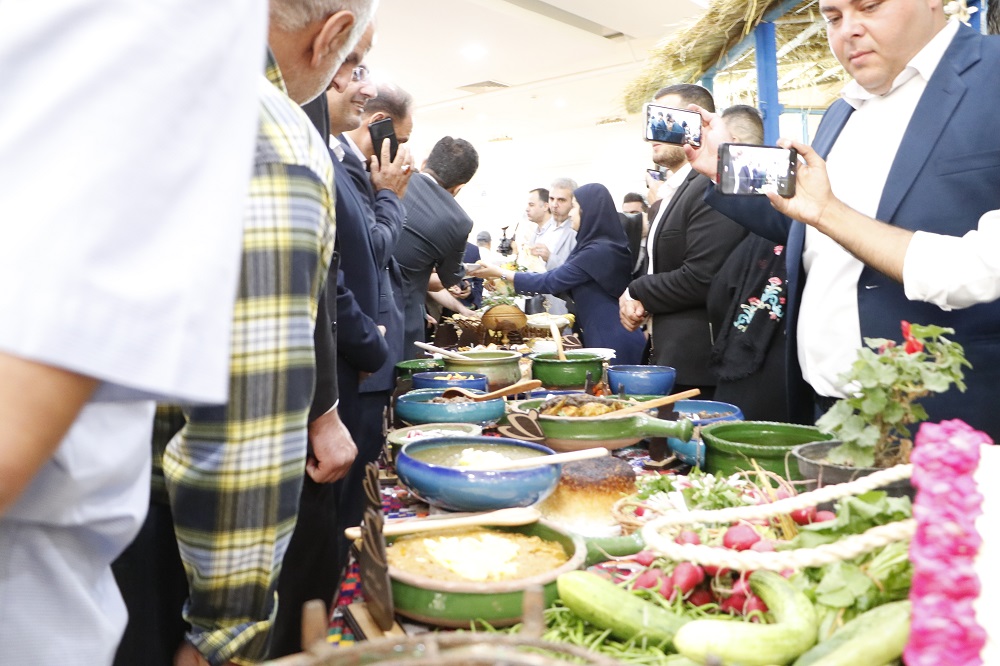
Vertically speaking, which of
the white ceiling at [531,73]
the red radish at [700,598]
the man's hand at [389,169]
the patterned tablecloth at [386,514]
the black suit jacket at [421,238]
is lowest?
the patterned tablecloth at [386,514]

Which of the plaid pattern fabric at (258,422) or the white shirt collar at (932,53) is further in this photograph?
the white shirt collar at (932,53)

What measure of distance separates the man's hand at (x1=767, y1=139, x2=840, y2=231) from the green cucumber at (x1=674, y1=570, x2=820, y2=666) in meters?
1.22

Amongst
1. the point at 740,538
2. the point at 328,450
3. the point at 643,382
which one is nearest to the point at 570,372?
the point at 643,382

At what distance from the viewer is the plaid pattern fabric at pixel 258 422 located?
97 centimetres

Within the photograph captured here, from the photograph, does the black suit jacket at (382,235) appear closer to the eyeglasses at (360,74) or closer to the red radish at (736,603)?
the eyeglasses at (360,74)

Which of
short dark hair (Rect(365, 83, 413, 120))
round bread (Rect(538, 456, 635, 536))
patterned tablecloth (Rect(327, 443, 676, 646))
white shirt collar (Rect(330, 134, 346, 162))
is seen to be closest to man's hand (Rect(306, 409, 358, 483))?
→ patterned tablecloth (Rect(327, 443, 676, 646))

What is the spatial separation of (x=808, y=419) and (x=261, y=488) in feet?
5.74

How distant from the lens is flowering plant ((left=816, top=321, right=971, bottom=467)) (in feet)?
3.94

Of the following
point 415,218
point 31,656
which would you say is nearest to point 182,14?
point 31,656

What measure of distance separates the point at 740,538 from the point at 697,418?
2.69 ft

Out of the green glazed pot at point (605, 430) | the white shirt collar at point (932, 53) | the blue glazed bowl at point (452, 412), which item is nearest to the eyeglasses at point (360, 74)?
the blue glazed bowl at point (452, 412)

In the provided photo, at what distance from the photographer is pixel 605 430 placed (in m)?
1.64

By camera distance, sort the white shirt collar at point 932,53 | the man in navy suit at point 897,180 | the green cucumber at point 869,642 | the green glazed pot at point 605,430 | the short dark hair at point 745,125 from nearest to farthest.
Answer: the green cucumber at point 869,642
the green glazed pot at point 605,430
the man in navy suit at point 897,180
the white shirt collar at point 932,53
the short dark hair at point 745,125

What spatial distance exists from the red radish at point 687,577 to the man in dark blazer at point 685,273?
2408 mm
